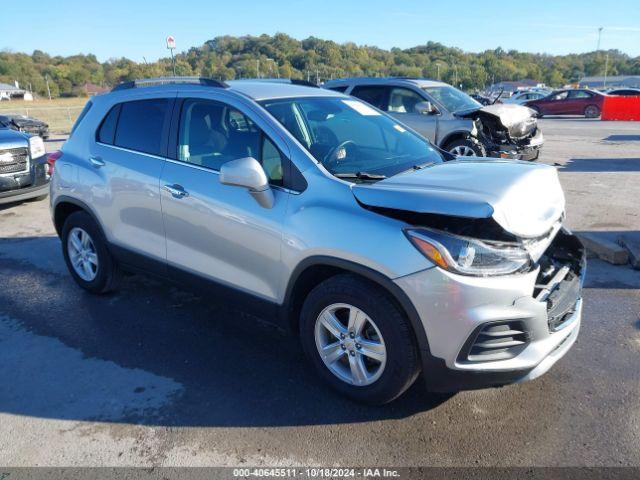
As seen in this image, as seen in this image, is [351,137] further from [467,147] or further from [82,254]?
[467,147]

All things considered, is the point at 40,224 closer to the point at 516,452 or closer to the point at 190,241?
the point at 190,241

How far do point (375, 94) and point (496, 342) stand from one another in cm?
885

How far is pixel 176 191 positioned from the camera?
387 centimetres

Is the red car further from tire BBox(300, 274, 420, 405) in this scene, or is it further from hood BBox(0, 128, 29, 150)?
tire BBox(300, 274, 420, 405)

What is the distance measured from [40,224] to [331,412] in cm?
636

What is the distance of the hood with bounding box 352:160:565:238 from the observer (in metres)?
2.78

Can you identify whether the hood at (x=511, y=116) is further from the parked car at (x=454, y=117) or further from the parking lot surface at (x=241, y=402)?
the parking lot surface at (x=241, y=402)

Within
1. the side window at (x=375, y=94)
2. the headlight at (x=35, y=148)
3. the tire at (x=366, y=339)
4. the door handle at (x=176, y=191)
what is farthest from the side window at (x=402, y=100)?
the tire at (x=366, y=339)

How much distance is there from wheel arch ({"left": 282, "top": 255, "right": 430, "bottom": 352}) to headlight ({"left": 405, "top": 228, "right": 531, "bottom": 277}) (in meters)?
0.26

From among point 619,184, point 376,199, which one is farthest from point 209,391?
point 619,184

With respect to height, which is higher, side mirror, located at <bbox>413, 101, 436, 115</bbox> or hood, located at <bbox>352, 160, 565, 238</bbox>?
side mirror, located at <bbox>413, 101, 436, 115</bbox>

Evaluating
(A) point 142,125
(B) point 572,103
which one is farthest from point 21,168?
(B) point 572,103

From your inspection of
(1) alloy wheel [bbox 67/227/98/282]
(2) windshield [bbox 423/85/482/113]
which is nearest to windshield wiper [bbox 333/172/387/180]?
(1) alloy wheel [bbox 67/227/98/282]

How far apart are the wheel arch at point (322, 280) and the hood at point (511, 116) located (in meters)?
7.37
